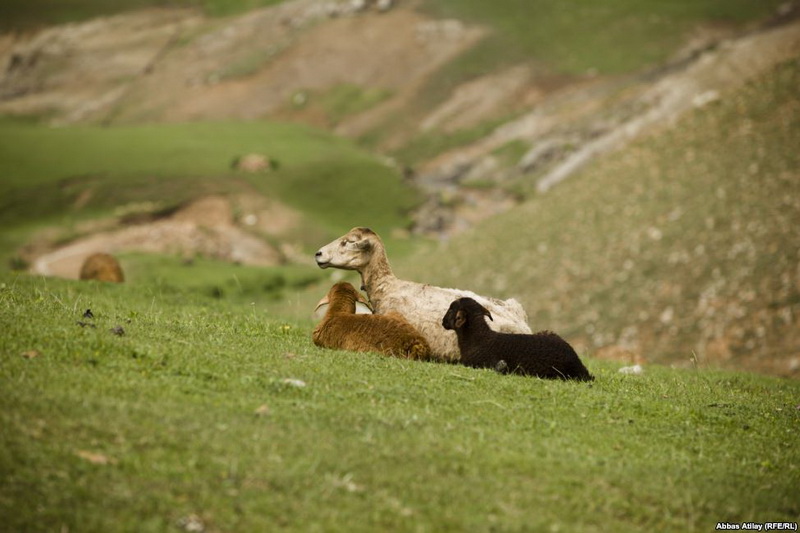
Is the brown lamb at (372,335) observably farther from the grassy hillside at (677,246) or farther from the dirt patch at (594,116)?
the dirt patch at (594,116)

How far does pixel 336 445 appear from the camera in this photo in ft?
25.2

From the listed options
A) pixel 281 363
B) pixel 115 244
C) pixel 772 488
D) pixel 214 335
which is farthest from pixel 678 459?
pixel 115 244

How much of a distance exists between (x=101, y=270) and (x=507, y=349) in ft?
58.0

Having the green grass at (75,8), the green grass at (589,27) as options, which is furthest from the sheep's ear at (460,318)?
the green grass at (75,8)

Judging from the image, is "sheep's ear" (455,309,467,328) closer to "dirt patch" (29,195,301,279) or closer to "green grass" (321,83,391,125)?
"dirt patch" (29,195,301,279)

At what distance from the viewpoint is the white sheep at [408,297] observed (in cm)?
1260

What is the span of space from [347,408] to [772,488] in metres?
4.04

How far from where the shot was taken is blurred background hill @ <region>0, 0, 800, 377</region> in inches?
1158

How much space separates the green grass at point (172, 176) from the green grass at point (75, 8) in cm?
5563

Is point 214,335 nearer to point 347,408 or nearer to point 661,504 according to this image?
point 347,408

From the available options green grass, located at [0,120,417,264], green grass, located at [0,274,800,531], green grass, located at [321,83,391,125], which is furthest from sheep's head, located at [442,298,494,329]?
green grass, located at [321,83,391,125]

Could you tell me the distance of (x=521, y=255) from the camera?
114 ft

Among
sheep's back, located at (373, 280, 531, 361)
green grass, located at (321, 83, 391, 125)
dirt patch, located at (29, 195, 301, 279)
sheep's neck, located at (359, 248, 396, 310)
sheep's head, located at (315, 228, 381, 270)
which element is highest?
sheep's head, located at (315, 228, 381, 270)

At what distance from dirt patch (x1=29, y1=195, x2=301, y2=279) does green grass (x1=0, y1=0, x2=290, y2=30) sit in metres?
66.1
